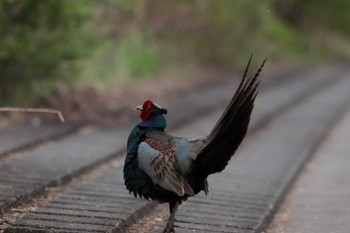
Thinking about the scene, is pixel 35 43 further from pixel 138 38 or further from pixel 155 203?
pixel 138 38

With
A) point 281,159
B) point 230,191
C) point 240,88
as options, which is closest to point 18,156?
point 230,191

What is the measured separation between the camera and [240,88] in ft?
17.6

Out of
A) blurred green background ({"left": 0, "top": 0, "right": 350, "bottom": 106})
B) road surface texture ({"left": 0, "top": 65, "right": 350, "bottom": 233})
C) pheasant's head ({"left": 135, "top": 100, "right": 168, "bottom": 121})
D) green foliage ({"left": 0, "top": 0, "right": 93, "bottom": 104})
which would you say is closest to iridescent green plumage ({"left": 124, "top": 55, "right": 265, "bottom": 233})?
pheasant's head ({"left": 135, "top": 100, "right": 168, "bottom": 121})

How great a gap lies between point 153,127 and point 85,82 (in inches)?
309

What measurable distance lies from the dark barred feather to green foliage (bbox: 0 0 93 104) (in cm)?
573

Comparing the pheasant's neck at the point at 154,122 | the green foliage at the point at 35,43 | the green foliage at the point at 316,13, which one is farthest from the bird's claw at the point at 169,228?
the green foliage at the point at 316,13

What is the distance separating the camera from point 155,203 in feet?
24.1

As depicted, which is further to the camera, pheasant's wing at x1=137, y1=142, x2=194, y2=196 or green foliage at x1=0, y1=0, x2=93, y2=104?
green foliage at x1=0, y1=0, x2=93, y2=104

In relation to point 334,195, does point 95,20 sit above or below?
above

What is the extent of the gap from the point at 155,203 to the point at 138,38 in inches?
428

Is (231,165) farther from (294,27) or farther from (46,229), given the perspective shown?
(294,27)

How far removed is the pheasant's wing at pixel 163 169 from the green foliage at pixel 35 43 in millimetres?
5444

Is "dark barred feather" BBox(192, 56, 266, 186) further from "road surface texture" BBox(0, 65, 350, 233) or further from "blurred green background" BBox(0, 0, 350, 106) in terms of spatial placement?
"blurred green background" BBox(0, 0, 350, 106)

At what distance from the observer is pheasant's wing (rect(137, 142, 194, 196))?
5.64 meters
